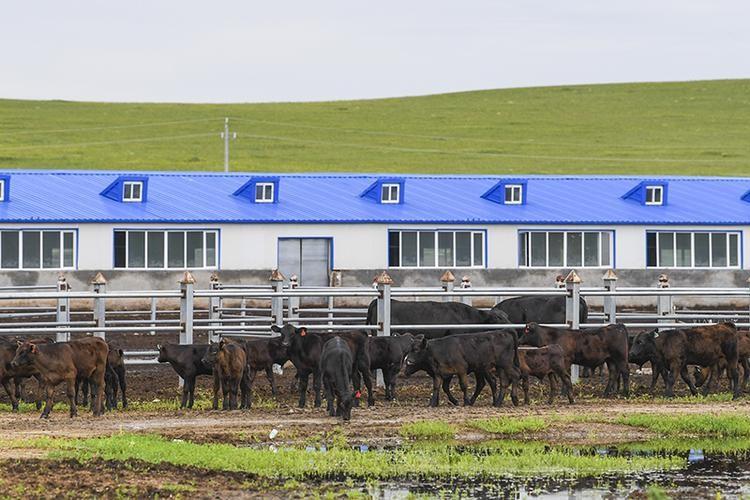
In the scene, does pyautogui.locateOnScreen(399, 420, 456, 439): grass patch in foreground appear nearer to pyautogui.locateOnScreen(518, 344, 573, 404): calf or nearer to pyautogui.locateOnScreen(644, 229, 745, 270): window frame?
pyautogui.locateOnScreen(518, 344, 573, 404): calf

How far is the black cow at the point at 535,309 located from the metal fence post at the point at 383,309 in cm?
761

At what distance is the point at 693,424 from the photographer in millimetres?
18734

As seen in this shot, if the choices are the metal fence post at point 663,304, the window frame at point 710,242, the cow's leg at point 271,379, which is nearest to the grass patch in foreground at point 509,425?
the cow's leg at point 271,379

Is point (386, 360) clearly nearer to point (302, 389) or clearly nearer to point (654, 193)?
point (302, 389)

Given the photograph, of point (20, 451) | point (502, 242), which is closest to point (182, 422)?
point (20, 451)

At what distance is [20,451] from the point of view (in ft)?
50.5

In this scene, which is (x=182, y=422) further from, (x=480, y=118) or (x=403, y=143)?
(x=480, y=118)

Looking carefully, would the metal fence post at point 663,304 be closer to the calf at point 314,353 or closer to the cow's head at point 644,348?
the cow's head at point 644,348

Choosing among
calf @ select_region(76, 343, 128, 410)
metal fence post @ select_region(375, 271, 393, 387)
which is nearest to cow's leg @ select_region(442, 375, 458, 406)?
metal fence post @ select_region(375, 271, 393, 387)

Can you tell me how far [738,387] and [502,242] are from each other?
102 feet

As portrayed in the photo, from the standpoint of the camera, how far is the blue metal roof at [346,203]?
50.9m

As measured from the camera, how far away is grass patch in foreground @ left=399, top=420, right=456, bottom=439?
17.8m

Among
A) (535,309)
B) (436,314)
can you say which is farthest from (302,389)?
(535,309)

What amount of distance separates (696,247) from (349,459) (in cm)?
4115
